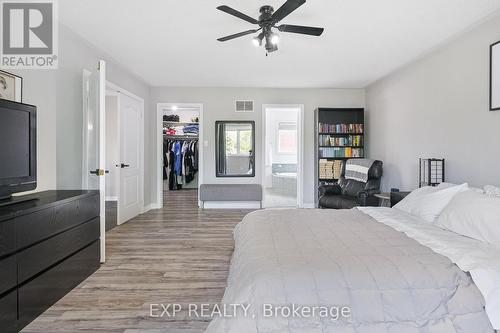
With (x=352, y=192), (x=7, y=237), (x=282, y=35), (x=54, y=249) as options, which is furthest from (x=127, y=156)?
(x=352, y=192)

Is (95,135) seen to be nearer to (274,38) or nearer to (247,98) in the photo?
(274,38)

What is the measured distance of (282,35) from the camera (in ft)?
10.1

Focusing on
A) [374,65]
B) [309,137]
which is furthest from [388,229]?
[309,137]

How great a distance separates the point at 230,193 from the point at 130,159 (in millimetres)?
1909

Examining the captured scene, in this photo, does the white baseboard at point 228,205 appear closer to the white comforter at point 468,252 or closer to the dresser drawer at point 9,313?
the white comforter at point 468,252

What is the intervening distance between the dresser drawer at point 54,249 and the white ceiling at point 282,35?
2.03m

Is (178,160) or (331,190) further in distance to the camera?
(178,160)

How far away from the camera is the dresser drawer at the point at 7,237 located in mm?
1564

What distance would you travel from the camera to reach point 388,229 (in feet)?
6.49

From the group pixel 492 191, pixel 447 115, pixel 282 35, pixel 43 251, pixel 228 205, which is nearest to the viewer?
pixel 43 251

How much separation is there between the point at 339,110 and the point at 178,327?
4.73 m

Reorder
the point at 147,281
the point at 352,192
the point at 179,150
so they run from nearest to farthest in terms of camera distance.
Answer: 1. the point at 147,281
2. the point at 352,192
3. the point at 179,150

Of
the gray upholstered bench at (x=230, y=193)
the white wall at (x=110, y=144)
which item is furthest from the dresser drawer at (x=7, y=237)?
the white wall at (x=110, y=144)

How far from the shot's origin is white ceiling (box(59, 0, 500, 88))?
96.4 inches
